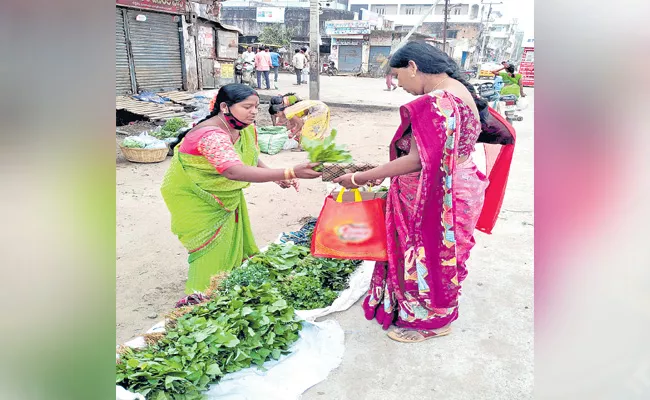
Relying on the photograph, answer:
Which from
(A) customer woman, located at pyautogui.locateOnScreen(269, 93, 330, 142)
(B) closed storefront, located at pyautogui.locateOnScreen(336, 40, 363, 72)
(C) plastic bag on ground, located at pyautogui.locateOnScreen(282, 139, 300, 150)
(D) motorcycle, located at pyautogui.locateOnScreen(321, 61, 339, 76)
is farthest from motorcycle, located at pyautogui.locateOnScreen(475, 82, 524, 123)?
(B) closed storefront, located at pyautogui.locateOnScreen(336, 40, 363, 72)

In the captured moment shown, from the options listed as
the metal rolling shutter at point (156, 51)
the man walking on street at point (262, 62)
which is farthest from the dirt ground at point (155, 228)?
the man walking on street at point (262, 62)

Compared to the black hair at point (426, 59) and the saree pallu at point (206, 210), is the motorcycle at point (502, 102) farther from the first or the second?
the black hair at point (426, 59)

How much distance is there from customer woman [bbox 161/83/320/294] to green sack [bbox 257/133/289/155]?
207 inches

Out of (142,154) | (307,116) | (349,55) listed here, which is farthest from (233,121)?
(349,55)

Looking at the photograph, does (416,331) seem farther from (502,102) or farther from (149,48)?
(149,48)

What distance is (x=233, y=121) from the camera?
10.8 ft

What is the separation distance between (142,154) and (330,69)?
24355 mm

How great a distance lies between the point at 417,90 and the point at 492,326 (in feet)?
5.18

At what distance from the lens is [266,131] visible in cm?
959

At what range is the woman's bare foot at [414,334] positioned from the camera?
2906 mm

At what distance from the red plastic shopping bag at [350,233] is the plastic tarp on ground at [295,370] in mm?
468

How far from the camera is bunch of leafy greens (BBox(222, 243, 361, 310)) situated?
3258 mm
